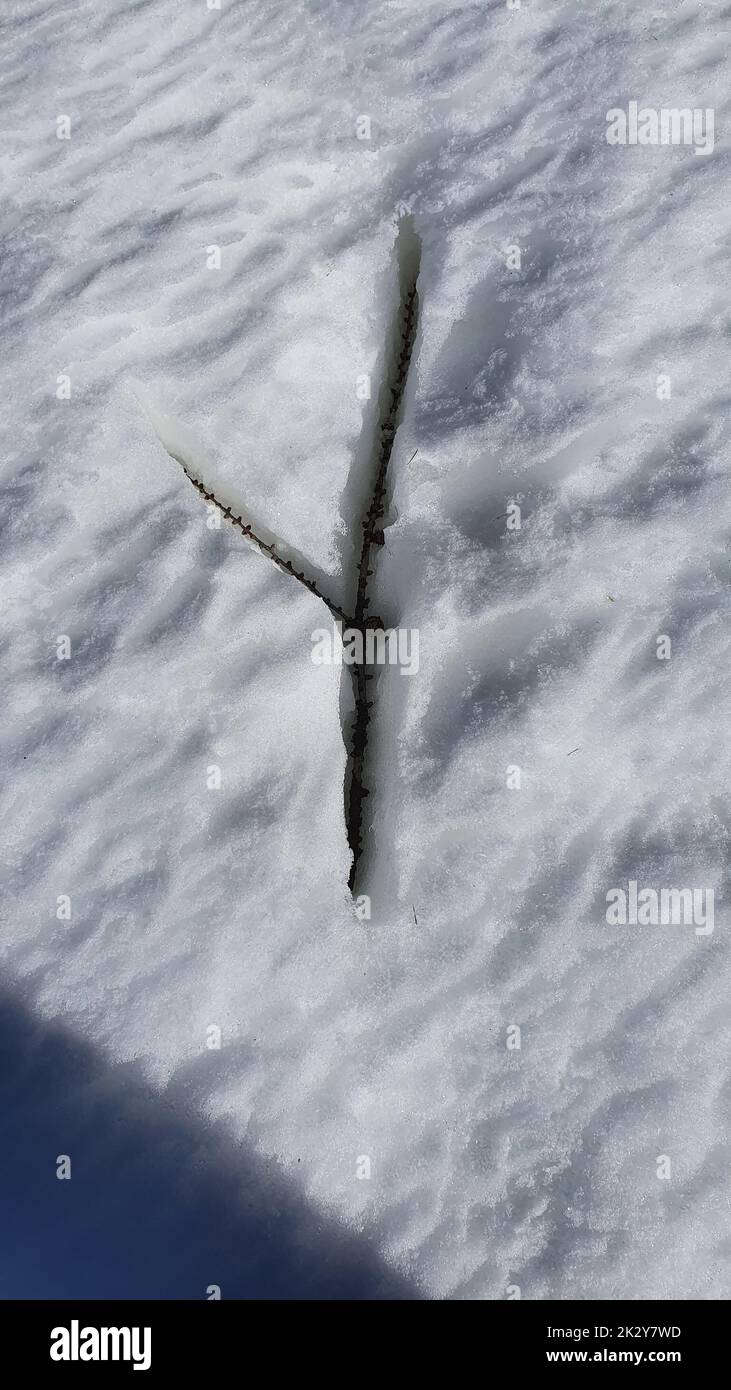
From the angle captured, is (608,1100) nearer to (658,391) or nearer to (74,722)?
(74,722)

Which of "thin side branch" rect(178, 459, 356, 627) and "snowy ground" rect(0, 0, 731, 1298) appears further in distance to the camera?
"thin side branch" rect(178, 459, 356, 627)

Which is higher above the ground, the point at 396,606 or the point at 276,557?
the point at 276,557

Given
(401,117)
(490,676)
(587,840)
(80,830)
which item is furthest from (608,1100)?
(401,117)

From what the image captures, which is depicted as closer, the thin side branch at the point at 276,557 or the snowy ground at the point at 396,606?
the snowy ground at the point at 396,606

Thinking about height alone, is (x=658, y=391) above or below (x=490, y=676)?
above

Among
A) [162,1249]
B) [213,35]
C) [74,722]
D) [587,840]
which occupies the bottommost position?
[162,1249]

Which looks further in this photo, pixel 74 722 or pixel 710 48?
pixel 710 48
